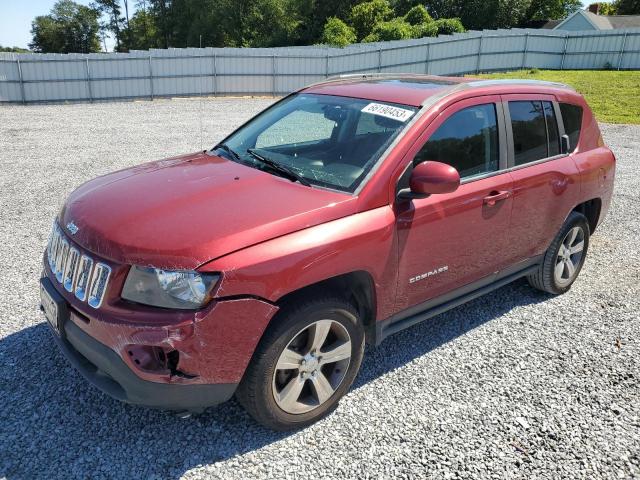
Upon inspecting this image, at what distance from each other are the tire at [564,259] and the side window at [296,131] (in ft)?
7.14

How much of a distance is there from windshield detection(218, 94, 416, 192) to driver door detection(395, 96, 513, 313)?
264 mm

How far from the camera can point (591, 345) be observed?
405cm

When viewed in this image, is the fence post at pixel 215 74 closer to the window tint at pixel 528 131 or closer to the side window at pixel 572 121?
the side window at pixel 572 121

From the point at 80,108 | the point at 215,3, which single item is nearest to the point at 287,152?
the point at 80,108

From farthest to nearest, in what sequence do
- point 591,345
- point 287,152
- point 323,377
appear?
point 591,345 → point 287,152 → point 323,377

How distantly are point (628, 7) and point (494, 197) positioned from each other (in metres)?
72.5

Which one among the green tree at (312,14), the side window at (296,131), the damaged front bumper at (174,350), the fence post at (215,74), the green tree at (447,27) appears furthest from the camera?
the green tree at (312,14)

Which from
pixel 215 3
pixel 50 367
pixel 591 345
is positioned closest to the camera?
pixel 50 367

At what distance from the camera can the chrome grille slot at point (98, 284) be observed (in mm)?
2623

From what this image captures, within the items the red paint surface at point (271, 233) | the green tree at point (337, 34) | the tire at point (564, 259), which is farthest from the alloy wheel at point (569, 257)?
the green tree at point (337, 34)

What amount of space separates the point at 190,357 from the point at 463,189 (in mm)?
2085

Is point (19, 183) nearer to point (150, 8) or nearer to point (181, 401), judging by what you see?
point (181, 401)

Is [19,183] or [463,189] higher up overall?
[463,189]

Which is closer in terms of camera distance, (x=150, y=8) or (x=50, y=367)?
(x=50, y=367)
